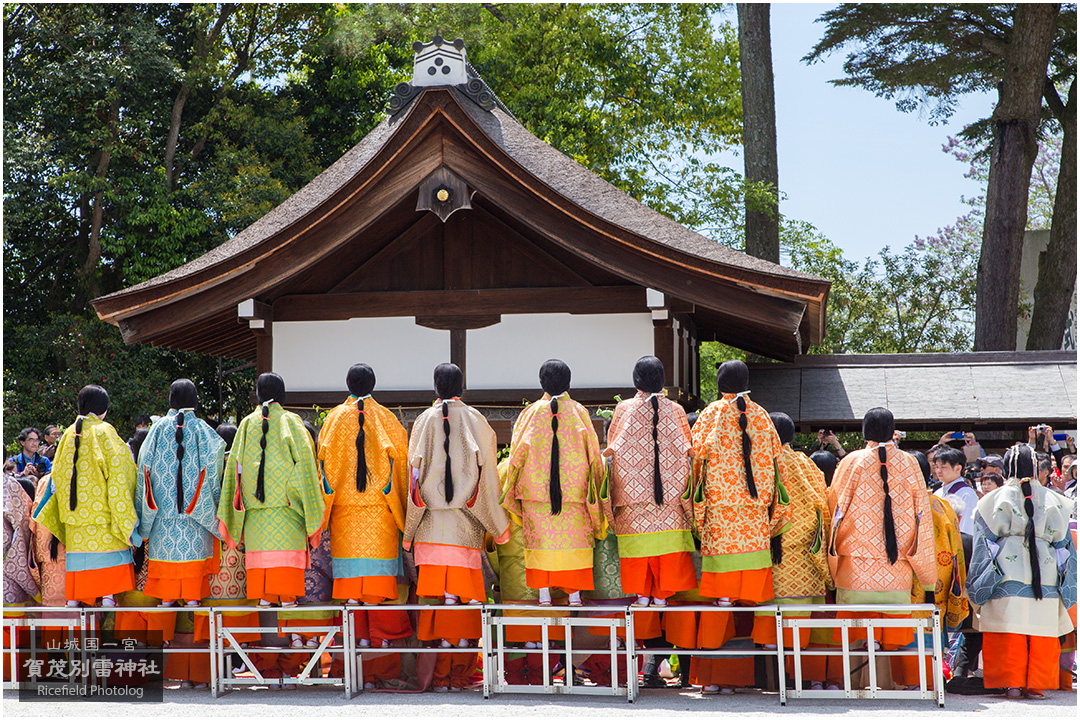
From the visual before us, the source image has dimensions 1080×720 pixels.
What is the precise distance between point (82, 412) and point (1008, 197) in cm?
1505

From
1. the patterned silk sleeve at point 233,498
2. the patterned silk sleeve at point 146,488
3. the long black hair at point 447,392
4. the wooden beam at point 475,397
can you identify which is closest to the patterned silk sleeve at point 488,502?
the long black hair at point 447,392

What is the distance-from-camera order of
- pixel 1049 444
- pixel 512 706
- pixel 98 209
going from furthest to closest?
pixel 98 209
pixel 1049 444
pixel 512 706

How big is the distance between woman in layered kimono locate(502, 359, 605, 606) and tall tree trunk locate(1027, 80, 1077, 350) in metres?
14.6

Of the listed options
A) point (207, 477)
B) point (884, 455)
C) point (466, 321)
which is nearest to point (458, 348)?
point (466, 321)

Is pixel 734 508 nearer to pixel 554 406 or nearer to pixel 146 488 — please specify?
pixel 554 406

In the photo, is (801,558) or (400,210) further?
(400,210)

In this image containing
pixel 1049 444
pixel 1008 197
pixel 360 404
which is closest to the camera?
pixel 360 404

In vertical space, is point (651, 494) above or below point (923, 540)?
above

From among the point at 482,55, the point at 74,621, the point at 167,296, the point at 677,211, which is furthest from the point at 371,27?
the point at 74,621

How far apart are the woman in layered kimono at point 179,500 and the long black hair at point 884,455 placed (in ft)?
11.7

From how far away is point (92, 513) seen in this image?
18.8 ft

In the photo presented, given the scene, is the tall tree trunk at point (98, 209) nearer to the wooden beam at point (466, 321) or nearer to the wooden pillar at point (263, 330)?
the wooden pillar at point (263, 330)

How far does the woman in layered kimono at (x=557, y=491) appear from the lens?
5.57m

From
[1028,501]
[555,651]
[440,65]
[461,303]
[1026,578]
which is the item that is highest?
[440,65]
